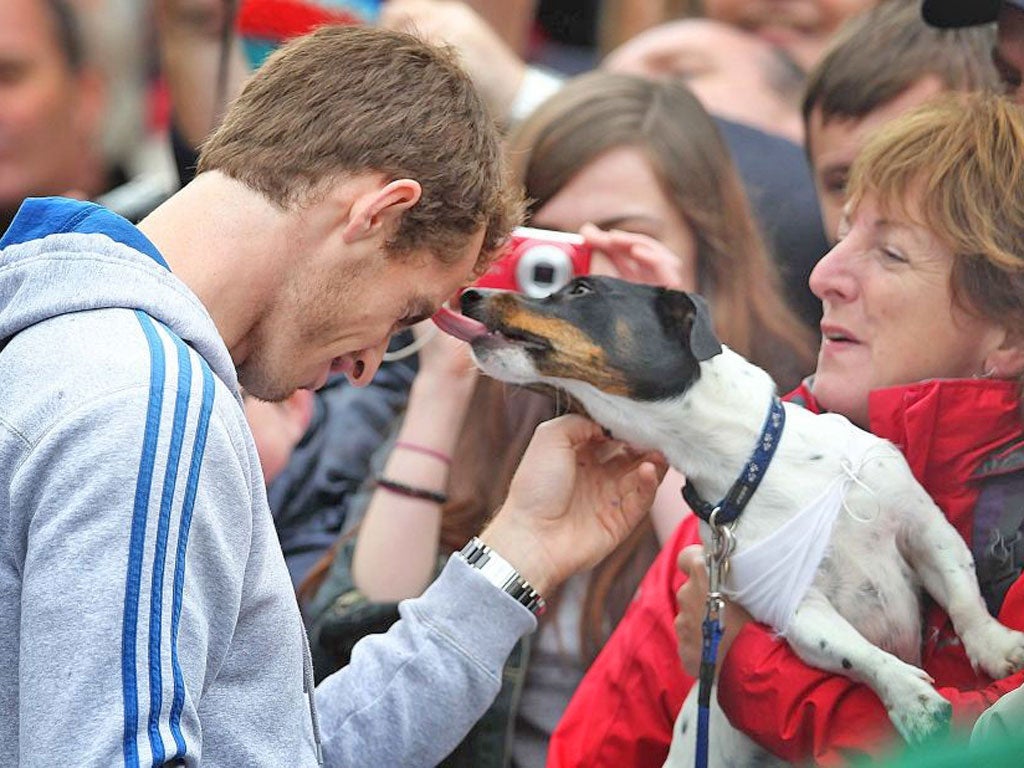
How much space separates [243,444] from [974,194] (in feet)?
3.81

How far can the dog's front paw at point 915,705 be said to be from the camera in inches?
80.5

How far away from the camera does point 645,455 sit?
2.56m

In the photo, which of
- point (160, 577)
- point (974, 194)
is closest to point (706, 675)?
point (974, 194)

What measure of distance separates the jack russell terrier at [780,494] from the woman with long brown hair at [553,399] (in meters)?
0.58

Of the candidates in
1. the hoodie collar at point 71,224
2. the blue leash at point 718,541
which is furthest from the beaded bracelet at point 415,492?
the hoodie collar at point 71,224

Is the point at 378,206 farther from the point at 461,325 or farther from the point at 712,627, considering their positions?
the point at 712,627

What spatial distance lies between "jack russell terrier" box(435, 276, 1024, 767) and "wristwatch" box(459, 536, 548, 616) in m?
0.28

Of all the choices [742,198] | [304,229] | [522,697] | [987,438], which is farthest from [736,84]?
[304,229]

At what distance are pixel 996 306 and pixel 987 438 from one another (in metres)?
0.20

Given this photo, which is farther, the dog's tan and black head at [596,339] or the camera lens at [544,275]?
the camera lens at [544,275]

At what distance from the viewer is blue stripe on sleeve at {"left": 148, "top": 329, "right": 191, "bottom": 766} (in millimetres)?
1624

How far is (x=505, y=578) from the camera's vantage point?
2434 millimetres

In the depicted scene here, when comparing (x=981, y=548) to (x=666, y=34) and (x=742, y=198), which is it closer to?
(x=742, y=198)

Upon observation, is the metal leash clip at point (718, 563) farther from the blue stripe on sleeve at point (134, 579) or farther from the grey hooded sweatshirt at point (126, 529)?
the blue stripe on sleeve at point (134, 579)
